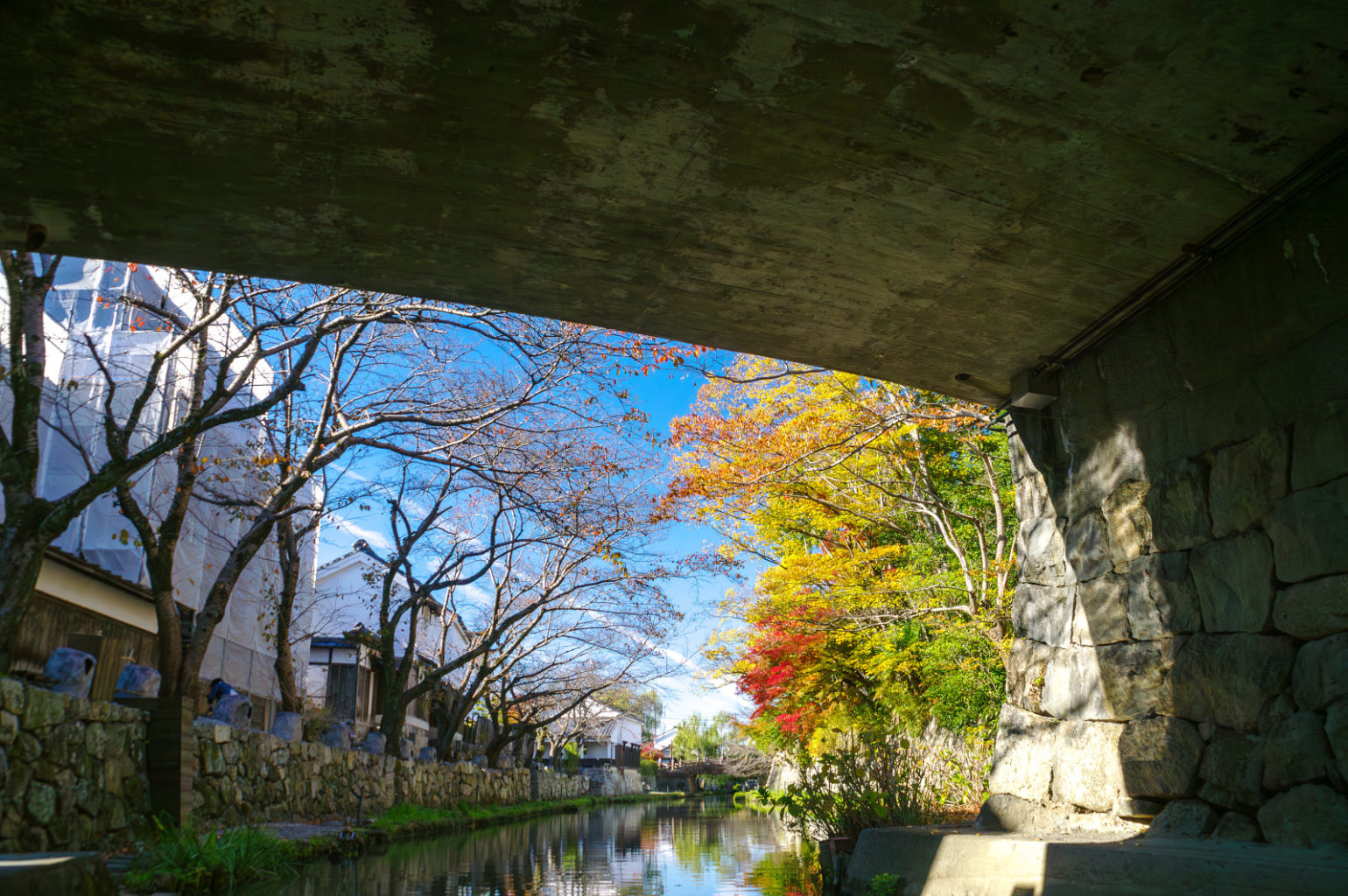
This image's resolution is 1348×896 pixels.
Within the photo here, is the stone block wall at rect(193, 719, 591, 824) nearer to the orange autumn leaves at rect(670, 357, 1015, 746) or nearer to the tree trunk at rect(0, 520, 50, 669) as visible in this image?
the tree trunk at rect(0, 520, 50, 669)

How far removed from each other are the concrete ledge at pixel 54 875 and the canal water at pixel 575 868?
2.48m

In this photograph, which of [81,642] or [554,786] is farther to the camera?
[554,786]

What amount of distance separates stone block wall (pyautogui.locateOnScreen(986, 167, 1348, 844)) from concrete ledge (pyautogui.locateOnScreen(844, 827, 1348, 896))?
0.36 meters

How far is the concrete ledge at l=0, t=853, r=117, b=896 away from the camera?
11.5ft

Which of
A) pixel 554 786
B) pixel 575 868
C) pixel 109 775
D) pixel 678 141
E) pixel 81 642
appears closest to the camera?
pixel 678 141

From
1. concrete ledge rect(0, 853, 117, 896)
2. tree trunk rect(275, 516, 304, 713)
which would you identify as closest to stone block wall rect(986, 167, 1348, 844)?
concrete ledge rect(0, 853, 117, 896)

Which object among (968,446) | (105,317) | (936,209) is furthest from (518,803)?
(936,209)

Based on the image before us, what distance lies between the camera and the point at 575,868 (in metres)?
9.23

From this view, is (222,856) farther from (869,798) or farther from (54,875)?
(869,798)

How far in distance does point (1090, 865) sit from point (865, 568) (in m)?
8.98

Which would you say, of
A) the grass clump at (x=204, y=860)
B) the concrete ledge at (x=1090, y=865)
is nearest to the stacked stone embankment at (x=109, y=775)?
the grass clump at (x=204, y=860)

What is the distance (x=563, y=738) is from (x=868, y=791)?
109ft

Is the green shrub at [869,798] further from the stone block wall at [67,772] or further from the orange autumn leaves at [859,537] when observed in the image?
the stone block wall at [67,772]

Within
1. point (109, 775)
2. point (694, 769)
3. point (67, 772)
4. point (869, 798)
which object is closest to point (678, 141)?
point (869, 798)
